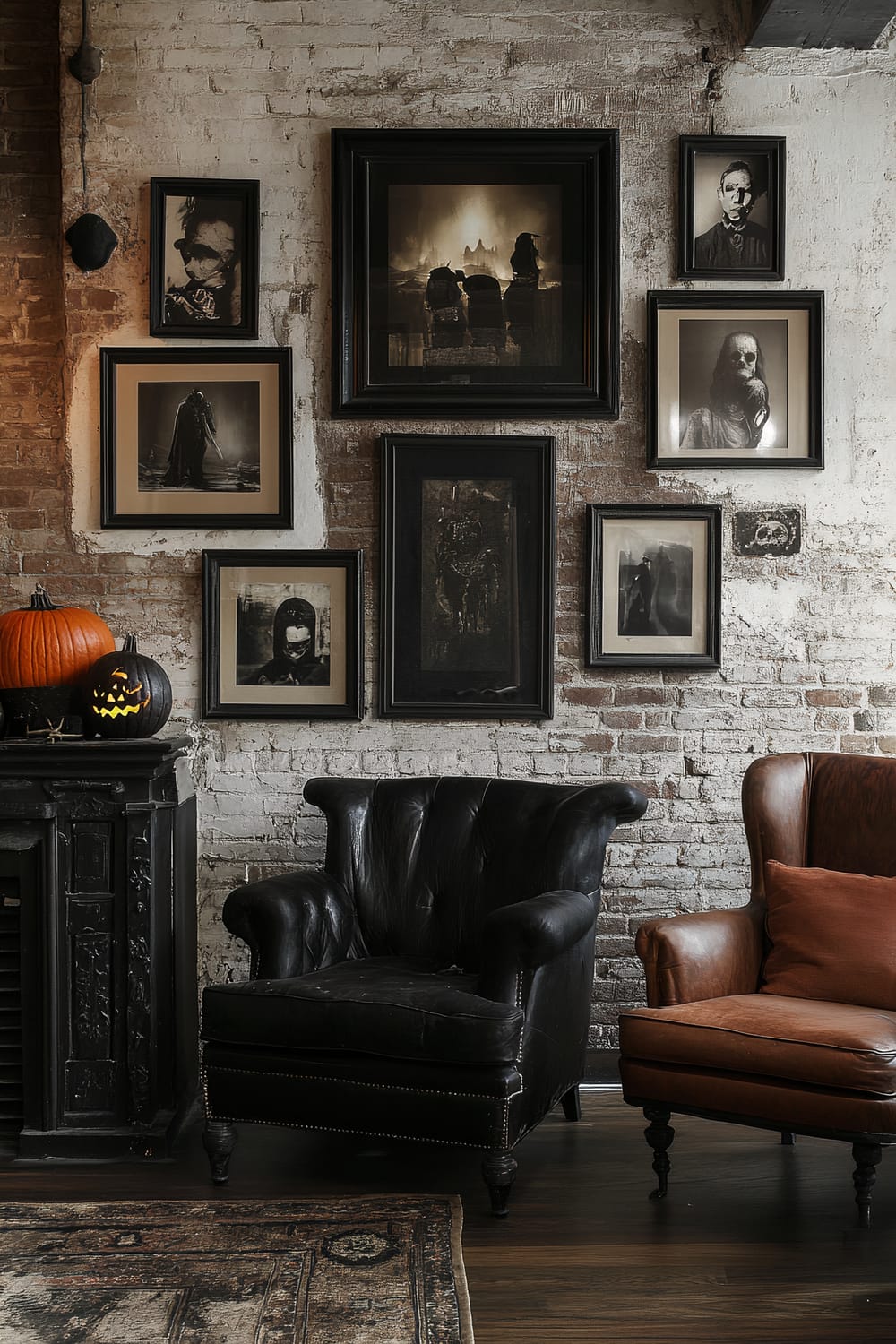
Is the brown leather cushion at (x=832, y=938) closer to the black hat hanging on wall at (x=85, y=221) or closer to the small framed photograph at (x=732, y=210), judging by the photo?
the small framed photograph at (x=732, y=210)

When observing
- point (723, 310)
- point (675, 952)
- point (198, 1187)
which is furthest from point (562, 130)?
point (198, 1187)

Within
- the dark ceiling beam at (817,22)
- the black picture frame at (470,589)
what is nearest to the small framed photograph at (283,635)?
the black picture frame at (470,589)

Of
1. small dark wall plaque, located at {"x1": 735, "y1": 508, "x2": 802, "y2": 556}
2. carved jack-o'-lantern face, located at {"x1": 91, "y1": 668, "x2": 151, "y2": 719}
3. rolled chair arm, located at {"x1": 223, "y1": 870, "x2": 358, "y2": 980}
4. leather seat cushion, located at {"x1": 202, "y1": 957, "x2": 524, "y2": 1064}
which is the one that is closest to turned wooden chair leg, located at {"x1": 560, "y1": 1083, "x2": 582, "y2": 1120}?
leather seat cushion, located at {"x1": 202, "y1": 957, "x2": 524, "y2": 1064}

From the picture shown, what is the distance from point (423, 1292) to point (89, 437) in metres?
2.76

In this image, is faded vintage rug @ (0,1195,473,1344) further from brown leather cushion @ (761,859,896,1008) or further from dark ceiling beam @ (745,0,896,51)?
dark ceiling beam @ (745,0,896,51)

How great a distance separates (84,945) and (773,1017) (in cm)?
183

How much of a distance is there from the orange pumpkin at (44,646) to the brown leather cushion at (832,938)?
215 centimetres

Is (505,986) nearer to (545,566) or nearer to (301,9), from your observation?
(545,566)

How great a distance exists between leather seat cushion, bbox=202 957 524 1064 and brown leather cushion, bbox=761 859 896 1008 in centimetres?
79

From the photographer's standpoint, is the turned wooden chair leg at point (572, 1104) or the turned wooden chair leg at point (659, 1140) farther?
the turned wooden chair leg at point (572, 1104)

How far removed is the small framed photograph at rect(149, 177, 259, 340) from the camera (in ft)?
12.1

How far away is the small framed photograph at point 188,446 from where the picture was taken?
371 cm

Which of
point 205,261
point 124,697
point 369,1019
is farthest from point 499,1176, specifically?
point 205,261

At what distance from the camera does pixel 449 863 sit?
336 centimetres
